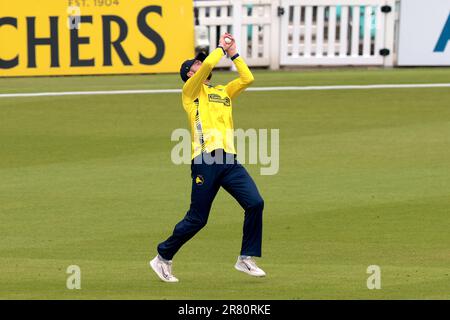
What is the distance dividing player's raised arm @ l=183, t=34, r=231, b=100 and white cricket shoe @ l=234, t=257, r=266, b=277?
60.7 inches

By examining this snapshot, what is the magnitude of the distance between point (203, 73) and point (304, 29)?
557 inches

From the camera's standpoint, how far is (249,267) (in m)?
10.4

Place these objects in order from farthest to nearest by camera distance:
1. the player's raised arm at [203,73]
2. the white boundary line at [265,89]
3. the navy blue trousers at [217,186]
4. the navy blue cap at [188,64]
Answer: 1. the white boundary line at [265,89]
2. the navy blue cap at [188,64]
3. the navy blue trousers at [217,186]
4. the player's raised arm at [203,73]

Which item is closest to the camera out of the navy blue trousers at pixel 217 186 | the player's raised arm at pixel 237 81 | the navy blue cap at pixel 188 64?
the navy blue trousers at pixel 217 186

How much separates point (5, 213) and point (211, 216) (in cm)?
244

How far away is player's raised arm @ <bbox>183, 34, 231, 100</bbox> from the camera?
9836 mm

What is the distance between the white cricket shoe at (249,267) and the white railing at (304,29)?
1357 centimetres

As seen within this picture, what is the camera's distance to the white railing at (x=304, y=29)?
23641 millimetres

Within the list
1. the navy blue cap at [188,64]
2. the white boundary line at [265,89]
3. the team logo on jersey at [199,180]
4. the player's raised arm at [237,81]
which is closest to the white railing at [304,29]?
the white boundary line at [265,89]

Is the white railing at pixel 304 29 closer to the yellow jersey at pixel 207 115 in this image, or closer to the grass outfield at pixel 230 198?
the grass outfield at pixel 230 198

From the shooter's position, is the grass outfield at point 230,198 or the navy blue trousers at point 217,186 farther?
the grass outfield at point 230,198

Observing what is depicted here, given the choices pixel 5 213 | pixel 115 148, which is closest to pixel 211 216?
pixel 5 213

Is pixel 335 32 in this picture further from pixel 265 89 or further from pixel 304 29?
pixel 265 89

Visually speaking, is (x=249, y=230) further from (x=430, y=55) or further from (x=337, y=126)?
(x=430, y=55)
